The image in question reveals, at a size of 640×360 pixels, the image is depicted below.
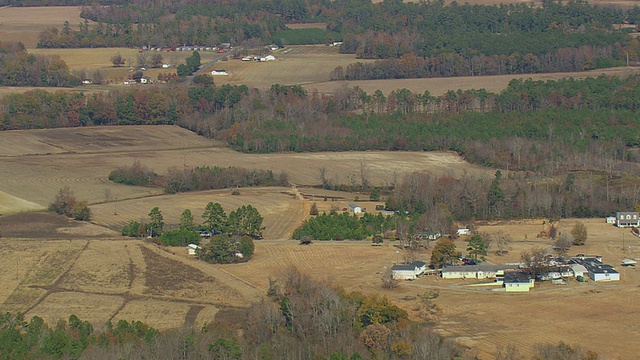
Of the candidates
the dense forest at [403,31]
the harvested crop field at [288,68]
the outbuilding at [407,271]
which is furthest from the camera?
the dense forest at [403,31]

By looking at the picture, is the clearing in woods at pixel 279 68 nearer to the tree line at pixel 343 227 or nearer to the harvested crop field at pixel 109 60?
the harvested crop field at pixel 109 60

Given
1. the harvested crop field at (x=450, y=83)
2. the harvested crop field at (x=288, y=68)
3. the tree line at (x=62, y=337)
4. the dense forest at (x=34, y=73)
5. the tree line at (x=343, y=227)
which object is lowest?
the harvested crop field at (x=450, y=83)

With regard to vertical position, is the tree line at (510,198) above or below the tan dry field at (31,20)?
below

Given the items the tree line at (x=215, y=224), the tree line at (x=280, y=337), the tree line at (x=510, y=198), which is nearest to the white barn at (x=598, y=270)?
the tree line at (x=280, y=337)

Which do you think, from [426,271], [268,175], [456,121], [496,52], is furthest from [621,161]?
[496,52]

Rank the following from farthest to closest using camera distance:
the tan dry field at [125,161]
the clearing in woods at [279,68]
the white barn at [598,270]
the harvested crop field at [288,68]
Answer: the harvested crop field at [288,68], the clearing in woods at [279,68], the tan dry field at [125,161], the white barn at [598,270]

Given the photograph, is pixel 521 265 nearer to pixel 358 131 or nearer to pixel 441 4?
pixel 358 131
